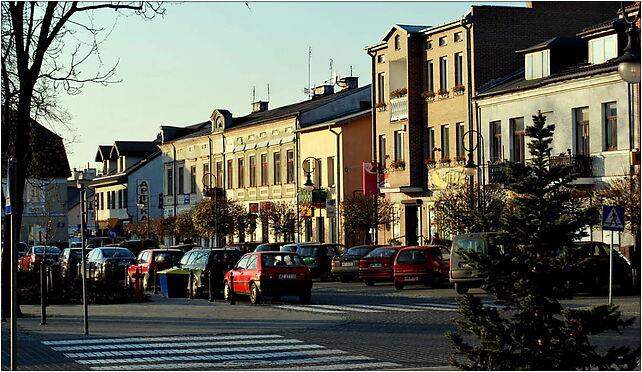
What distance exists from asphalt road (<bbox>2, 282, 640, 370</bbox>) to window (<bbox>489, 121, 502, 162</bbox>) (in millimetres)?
14033

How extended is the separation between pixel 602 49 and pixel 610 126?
3.77 metres

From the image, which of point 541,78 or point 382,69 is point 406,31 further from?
point 541,78

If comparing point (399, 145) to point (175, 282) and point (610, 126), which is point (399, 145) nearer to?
point (610, 126)

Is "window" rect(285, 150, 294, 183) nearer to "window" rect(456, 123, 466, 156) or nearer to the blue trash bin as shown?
"window" rect(456, 123, 466, 156)

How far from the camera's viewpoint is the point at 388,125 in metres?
53.0

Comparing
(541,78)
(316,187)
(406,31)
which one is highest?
(406,31)

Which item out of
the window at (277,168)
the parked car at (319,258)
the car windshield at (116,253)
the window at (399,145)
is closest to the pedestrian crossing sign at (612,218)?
the parked car at (319,258)

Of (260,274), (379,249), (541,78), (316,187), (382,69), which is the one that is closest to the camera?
(260,274)

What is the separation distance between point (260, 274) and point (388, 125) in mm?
23642

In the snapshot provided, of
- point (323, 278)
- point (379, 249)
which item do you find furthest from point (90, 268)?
point (379, 249)

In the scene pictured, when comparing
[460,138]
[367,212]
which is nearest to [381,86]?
[367,212]

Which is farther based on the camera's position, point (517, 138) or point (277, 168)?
point (277, 168)

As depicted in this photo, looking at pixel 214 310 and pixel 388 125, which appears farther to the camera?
pixel 388 125

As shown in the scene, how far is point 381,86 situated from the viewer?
54156 mm
